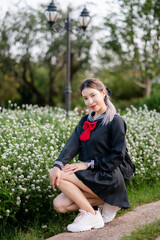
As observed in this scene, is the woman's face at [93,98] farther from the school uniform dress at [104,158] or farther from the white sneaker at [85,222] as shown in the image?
the white sneaker at [85,222]

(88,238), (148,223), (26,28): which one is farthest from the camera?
(26,28)

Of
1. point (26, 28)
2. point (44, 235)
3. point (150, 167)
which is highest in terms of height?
point (26, 28)

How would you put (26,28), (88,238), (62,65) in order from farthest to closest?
(62,65) → (26,28) → (88,238)

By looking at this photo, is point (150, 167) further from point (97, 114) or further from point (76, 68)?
point (76, 68)

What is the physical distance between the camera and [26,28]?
1912 centimetres

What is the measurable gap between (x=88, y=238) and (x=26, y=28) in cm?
1801

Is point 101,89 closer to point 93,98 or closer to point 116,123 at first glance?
point 93,98

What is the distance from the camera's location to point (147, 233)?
2713 mm

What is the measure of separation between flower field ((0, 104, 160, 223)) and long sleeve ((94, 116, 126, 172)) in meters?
0.82

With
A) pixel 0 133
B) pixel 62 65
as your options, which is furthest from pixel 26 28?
pixel 0 133

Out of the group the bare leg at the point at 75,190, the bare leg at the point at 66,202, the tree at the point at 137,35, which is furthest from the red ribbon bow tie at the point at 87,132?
the tree at the point at 137,35

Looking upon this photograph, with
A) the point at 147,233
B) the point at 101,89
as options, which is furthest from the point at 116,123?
the point at 147,233

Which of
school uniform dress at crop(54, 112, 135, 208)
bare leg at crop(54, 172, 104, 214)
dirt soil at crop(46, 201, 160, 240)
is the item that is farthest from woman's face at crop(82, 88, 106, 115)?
dirt soil at crop(46, 201, 160, 240)

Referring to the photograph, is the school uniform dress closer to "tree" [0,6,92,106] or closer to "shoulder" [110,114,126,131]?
"shoulder" [110,114,126,131]
